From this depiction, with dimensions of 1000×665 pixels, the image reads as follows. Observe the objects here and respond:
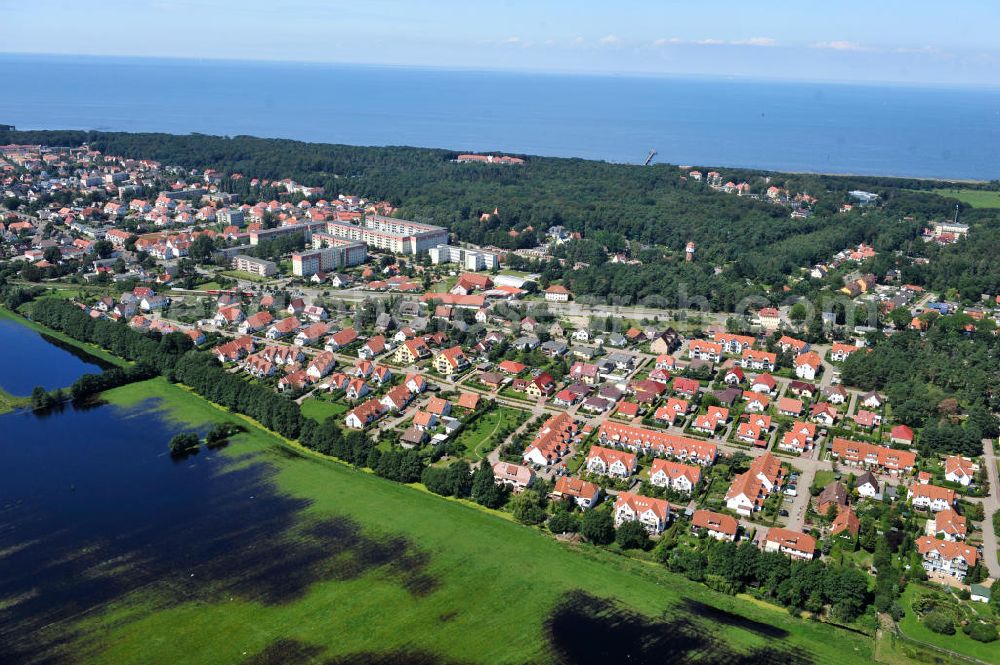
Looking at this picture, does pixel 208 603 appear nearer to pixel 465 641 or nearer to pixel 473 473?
pixel 465 641

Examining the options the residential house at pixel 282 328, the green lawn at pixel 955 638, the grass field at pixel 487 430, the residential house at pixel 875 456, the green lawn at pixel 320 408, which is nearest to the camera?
the green lawn at pixel 955 638

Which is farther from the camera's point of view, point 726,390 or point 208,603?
point 726,390

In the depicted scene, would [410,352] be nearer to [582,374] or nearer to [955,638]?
[582,374]

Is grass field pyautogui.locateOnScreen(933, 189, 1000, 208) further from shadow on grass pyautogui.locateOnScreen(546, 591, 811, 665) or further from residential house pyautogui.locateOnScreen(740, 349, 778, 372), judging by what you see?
shadow on grass pyautogui.locateOnScreen(546, 591, 811, 665)

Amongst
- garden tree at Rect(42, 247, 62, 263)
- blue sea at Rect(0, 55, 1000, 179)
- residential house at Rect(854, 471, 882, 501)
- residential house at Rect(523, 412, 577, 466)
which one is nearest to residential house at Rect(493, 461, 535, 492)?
residential house at Rect(523, 412, 577, 466)

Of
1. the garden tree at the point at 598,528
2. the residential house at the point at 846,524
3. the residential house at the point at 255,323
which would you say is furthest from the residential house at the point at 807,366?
the residential house at the point at 255,323

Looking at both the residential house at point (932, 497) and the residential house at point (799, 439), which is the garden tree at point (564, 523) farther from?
the residential house at point (932, 497)

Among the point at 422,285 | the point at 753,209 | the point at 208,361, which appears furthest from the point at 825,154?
the point at 208,361
